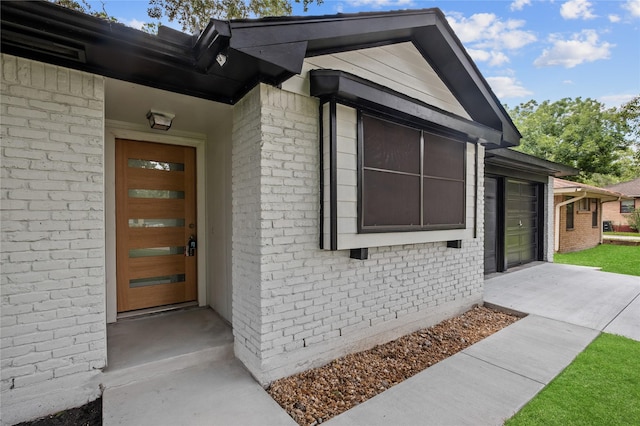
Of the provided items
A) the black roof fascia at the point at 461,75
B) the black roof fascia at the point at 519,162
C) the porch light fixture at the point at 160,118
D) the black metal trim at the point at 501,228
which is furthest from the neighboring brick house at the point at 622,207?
the porch light fixture at the point at 160,118

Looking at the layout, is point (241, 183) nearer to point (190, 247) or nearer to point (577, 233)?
point (190, 247)

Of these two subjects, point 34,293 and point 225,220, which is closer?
point 34,293

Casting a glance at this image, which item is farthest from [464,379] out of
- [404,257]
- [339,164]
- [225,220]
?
[225,220]

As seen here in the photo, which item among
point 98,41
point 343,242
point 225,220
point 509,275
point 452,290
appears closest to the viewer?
point 98,41

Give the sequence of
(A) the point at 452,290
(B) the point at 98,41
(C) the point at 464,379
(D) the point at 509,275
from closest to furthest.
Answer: (B) the point at 98,41
(C) the point at 464,379
(A) the point at 452,290
(D) the point at 509,275

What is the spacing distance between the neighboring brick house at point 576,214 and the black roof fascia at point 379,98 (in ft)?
29.3

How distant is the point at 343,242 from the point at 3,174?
2650 millimetres

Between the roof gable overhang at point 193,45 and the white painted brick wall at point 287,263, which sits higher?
the roof gable overhang at point 193,45

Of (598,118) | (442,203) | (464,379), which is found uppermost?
(598,118)

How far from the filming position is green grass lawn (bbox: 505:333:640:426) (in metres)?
2.24

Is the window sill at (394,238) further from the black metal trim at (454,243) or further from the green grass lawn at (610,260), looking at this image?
the green grass lawn at (610,260)

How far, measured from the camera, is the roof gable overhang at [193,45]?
6.29 ft

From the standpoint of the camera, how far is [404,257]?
386 cm

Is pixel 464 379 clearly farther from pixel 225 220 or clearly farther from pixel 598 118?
pixel 598 118
